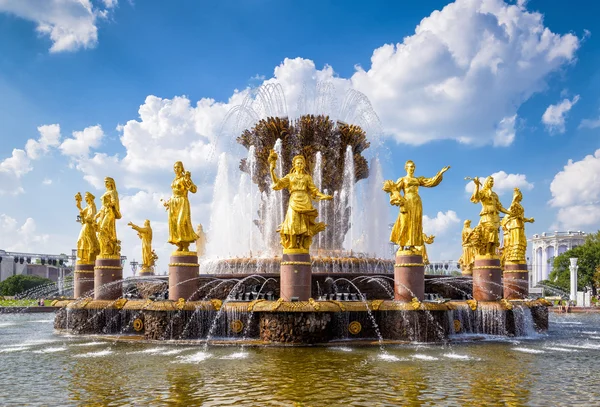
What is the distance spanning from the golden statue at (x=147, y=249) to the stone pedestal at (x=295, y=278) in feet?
49.2

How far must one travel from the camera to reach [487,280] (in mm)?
19156

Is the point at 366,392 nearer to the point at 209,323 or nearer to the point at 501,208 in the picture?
the point at 209,323

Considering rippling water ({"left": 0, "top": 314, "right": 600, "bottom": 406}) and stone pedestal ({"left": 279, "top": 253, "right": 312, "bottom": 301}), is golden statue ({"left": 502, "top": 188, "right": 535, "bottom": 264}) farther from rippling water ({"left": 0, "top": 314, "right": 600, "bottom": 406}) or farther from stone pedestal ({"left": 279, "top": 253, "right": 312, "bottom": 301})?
stone pedestal ({"left": 279, "top": 253, "right": 312, "bottom": 301})

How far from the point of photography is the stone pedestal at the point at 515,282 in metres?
21.5

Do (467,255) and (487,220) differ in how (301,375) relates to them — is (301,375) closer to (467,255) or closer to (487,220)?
(487,220)

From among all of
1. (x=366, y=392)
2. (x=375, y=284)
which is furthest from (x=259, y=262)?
(x=366, y=392)

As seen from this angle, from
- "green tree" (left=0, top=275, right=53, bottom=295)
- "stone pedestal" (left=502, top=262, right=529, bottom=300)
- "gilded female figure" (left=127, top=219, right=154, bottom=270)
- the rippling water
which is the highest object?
"gilded female figure" (left=127, top=219, right=154, bottom=270)

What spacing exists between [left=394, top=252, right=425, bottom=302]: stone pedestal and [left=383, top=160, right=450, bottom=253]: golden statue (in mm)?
303

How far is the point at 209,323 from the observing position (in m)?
15.6

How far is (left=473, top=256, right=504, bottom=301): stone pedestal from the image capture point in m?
19.0

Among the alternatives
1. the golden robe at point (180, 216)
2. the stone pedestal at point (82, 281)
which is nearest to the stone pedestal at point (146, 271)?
the stone pedestal at point (82, 281)

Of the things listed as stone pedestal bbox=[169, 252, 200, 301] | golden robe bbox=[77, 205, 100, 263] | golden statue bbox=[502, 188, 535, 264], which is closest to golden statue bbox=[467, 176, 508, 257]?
golden statue bbox=[502, 188, 535, 264]

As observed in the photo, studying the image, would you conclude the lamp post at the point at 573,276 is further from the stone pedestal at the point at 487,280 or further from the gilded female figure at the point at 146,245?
the gilded female figure at the point at 146,245

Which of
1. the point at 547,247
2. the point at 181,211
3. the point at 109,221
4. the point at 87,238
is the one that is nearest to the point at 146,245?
the point at 87,238
